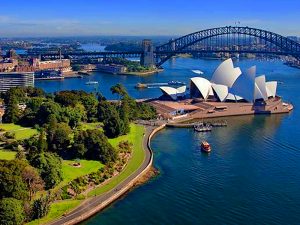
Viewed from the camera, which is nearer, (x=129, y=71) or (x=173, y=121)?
(x=173, y=121)

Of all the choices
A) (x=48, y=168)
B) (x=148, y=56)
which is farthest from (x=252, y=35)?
(x=48, y=168)

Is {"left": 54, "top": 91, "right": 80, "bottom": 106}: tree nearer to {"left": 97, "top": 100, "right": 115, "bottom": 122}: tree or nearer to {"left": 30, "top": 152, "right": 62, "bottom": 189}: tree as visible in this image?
{"left": 97, "top": 100, "right": 115, "bottom": 122}: tree

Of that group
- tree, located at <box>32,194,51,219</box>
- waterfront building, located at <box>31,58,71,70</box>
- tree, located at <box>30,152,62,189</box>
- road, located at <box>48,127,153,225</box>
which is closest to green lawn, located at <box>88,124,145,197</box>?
road, located at <box>48,127,153,225</box>

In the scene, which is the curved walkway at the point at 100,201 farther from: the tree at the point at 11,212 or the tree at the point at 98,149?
the tree at the point at 98,149

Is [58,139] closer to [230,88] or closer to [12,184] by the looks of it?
[12,184]

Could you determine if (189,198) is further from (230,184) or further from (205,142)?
(205,142)

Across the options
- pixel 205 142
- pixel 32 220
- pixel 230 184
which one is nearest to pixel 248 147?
pixel 205 142

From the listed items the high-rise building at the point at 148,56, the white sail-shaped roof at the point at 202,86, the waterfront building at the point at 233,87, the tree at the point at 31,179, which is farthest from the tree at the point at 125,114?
the high-rise building at the point at 148,56
